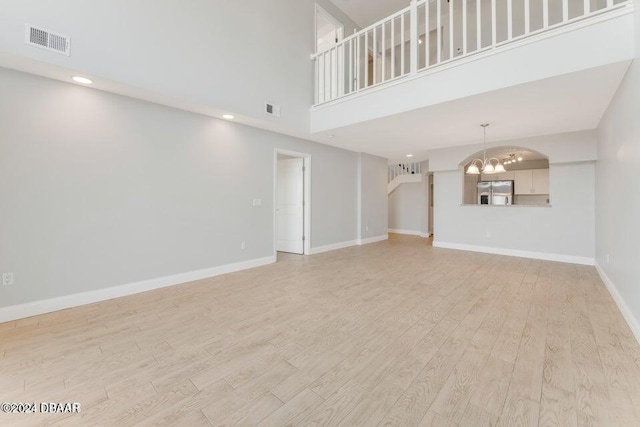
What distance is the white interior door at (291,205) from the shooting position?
591cm

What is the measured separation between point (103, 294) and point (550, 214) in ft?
24.5

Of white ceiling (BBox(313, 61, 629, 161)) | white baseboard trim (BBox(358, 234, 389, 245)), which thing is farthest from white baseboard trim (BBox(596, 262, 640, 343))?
white baseboard trim (BBox(358, 234, 389, 245))

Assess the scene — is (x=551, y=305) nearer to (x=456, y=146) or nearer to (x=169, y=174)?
(x=456, y=146)

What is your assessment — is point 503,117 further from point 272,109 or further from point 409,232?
point 409,232

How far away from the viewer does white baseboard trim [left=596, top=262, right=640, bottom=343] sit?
2.34 m

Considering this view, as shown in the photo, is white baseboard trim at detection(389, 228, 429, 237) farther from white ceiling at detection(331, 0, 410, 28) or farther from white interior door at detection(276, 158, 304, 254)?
white ceiling at detection(331, 0, 410, 28)

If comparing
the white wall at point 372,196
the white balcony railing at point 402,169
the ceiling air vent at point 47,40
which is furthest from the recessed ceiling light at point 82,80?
the white balcony railing at point 402,169

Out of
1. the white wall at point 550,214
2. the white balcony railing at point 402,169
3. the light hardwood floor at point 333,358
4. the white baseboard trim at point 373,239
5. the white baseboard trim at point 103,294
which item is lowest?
the light hardwood floor at point 333,358

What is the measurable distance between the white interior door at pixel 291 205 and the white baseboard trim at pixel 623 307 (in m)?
4.69

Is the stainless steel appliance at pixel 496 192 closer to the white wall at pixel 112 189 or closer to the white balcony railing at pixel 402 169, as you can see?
the white balcony railing at pixel 402 169

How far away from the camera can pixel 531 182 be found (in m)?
8.02

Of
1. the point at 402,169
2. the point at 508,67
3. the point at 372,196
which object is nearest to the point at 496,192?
the point at 402,169

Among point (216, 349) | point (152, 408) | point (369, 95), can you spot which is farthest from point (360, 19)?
point (152, 408)

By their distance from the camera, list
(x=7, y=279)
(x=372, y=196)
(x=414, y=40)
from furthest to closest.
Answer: (x=372, y=196), (x=414, y=40), (x=7, y=279)
